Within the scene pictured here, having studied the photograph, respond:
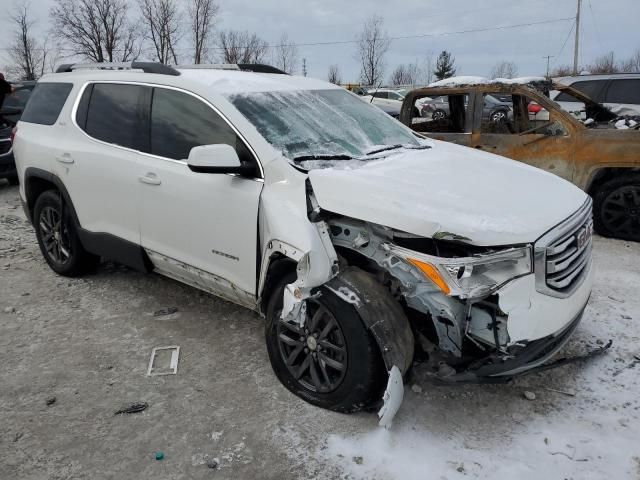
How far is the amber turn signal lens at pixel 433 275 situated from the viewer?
2355mm

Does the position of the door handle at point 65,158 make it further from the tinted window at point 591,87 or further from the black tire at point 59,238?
the tinted window at point 591,87

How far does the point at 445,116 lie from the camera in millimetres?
6809

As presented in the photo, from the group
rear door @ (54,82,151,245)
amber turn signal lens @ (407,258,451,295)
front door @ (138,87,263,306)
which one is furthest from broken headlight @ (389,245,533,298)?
rear door @ (54,82,151,245)

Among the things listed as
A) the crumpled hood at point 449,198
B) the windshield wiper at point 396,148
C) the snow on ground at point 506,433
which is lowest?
the snow on ground at point 506,433

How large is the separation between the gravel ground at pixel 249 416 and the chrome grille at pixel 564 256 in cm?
72

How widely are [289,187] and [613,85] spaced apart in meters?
7.81

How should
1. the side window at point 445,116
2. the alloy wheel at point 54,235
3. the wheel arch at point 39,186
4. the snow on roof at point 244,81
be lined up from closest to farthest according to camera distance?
the snow on roof at point 244,81 → the wheel arch at point 39,186 → the alloy wheel at point 54,235 → the side window at point 445,116

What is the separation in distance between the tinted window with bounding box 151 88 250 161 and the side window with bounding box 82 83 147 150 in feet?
0.52

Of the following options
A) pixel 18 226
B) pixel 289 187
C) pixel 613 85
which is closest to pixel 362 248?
pixel 289 187

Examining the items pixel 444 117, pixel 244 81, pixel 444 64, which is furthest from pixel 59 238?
pixel 444 64

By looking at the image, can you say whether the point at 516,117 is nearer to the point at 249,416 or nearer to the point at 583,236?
the point at 583,236

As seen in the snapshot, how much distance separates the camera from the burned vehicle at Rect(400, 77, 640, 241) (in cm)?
558

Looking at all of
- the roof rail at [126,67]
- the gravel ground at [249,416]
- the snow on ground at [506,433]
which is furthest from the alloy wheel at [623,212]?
the roof rail at [126,67]

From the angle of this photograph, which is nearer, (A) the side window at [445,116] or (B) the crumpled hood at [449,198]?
(B) the crumpled hood at [449,198]
